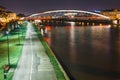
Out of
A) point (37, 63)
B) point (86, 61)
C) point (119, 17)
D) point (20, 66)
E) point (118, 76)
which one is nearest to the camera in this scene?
point (20, 66)

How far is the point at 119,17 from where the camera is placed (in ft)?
448

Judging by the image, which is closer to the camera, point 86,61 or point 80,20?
point 86,61

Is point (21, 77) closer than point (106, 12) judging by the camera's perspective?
Yes

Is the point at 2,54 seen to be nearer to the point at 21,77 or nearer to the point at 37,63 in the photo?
the point at 37,63

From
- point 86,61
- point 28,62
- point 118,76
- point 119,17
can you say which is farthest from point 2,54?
point 119,17

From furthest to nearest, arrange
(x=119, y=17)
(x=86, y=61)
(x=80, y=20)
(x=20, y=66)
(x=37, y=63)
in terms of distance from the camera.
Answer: (x=80, y=20) → (x=119, y=17) → (x=86, y=61) → (x=37, y=63) → (x=20, y=66)

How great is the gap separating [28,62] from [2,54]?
19.4 feet

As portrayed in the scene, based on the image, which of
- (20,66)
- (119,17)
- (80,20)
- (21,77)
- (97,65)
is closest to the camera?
(21,77)

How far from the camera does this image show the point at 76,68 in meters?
24.8

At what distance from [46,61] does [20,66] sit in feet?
9.07

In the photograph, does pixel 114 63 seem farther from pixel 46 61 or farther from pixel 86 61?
pixel 46 61

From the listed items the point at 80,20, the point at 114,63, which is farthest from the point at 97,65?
the point at 80,20

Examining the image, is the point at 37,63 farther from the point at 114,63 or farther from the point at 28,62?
the point at 114,63

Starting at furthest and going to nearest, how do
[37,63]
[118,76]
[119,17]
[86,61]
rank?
1. [119,17]
2. [86,61]
3. [118,76]
4. [37,63]
